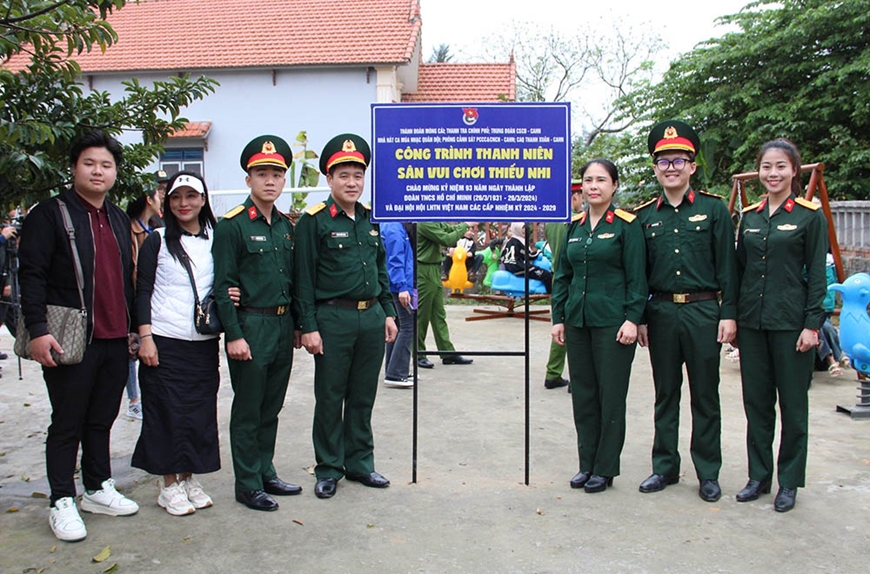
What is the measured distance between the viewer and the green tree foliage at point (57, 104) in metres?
3.40

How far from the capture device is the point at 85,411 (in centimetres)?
389

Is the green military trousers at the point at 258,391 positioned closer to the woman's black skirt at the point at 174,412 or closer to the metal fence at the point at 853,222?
the woman's black skirt at the point at 174,412

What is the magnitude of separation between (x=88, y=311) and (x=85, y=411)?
1.64 ft

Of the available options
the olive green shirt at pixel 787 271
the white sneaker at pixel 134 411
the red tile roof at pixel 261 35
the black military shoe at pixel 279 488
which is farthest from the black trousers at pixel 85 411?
the red tile roof at pixel 261 35

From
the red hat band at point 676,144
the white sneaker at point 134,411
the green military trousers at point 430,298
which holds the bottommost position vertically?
the white sneaker at point 134,411

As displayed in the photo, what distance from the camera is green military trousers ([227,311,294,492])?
413 centimetres

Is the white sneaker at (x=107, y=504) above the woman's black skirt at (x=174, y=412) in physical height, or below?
below

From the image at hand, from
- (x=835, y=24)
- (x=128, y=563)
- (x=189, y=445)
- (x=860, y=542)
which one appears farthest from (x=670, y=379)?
(x=835, y=24)

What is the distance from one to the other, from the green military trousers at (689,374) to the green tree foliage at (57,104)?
9.30ft

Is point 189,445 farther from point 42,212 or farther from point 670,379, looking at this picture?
point 670,379

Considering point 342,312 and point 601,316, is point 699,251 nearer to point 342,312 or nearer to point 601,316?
point 601,316

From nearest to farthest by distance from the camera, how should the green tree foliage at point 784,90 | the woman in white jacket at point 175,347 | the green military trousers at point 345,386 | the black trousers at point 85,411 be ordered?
the black trousers at point 85,411 < the woman in white jacket at point 175,347 < the green military trousers at point 345,386 < the green tree foliage at point 784,90

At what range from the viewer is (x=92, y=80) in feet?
68.5

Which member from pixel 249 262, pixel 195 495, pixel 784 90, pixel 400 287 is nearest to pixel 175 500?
pixel 195 495
